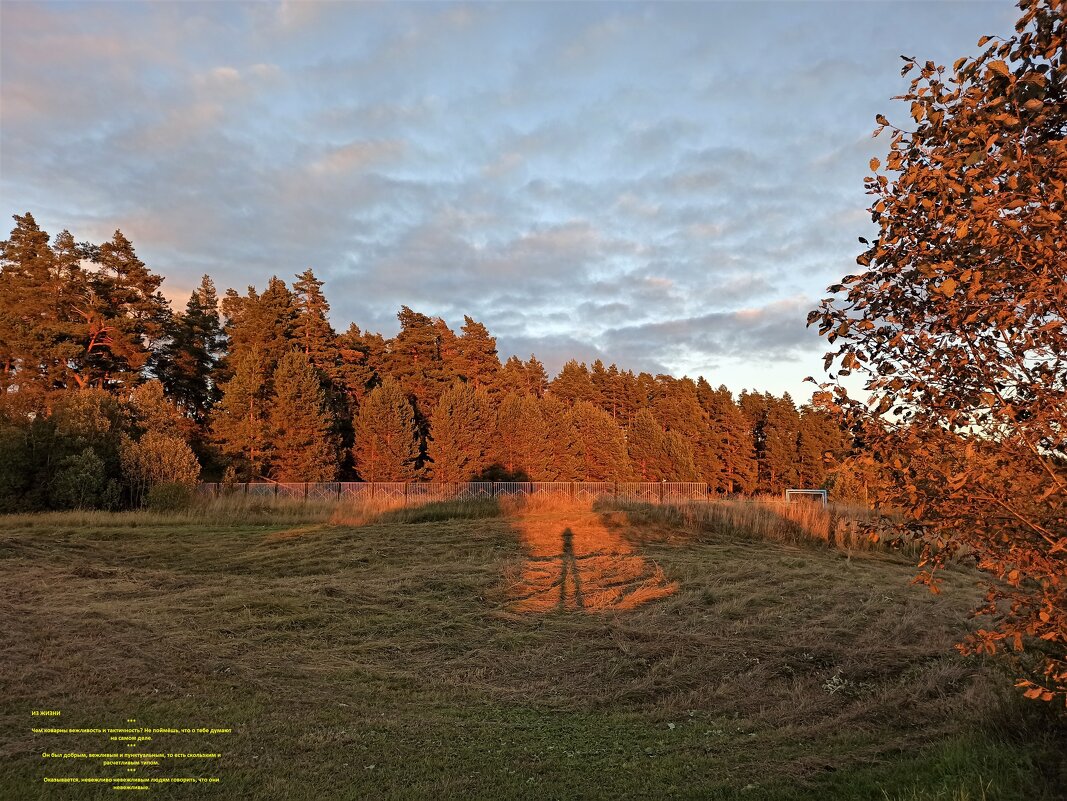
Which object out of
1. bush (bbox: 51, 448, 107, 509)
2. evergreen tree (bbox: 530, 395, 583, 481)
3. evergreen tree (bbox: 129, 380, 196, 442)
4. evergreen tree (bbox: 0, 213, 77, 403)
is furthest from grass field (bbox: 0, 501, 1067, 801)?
evergreen tree (bbox: 530, 395, 583, 481)

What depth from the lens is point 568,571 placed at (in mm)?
13797

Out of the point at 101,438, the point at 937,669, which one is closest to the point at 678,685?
the point at 937,669

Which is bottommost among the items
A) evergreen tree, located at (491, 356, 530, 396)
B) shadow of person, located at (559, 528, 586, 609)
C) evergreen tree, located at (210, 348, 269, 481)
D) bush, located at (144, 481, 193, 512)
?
shadow of person, located at (559, 528, 586, 609)

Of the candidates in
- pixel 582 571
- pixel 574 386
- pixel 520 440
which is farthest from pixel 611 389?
pixel 582 571

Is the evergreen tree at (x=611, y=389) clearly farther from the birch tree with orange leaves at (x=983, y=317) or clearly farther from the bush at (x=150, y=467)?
the birch tree with orange leaves at (x=983, y=317)

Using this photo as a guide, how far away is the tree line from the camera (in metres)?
26.7

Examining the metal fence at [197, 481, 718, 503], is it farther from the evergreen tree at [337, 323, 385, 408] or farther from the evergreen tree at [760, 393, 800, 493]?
the evergreen tree at [760, 393, 800, 493]

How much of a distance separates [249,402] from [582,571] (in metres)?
29.3

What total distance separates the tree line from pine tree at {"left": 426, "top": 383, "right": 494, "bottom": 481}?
92mm

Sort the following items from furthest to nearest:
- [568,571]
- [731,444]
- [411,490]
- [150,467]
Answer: [731,444] → [411,490] → [150,467] → [568,571]

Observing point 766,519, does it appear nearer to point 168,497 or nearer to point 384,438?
point 168,497

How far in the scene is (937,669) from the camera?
22.4ft

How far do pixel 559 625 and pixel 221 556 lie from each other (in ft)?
33.5

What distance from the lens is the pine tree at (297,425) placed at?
3641 centimetres
